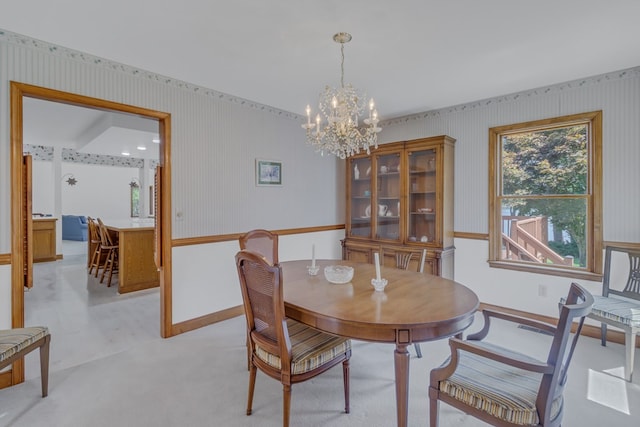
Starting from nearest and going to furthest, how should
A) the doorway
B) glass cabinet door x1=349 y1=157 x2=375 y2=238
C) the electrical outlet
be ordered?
the doorway → the electrical outlet → glass cabinet door x1=349 y1=157 x2=375 y2=238

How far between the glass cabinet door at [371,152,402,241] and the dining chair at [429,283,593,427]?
260 cm

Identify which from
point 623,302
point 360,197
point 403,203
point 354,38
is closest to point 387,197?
point 403,203

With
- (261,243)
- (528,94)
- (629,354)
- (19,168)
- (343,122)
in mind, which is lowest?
(629,354)

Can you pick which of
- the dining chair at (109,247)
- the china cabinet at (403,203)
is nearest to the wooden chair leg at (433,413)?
the china cabinet at (403,203)

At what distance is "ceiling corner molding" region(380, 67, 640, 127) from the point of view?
286 centimetres

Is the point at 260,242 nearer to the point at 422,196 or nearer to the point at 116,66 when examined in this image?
the point at 116,66

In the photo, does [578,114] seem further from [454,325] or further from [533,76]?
[454,325]

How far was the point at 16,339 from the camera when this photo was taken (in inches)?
76.4

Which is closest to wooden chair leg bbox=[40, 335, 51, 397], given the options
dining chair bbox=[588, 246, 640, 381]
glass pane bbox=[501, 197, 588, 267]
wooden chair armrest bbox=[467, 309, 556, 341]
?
wooden chair armrest bbox=[467, 309, 556, 341]

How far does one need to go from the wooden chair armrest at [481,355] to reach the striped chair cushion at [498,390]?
0.15ft

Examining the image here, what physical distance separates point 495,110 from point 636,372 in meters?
2.72

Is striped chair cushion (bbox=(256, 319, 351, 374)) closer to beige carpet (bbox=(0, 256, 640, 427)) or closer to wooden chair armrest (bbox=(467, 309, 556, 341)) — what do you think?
beige carpet (bbox=(0, 256, 640, 427))

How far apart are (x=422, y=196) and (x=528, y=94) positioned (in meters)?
1.56

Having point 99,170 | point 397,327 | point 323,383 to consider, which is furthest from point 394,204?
point 99,170
